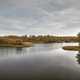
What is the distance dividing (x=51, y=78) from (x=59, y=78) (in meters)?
1.54

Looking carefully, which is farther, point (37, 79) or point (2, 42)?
point (2, 42)

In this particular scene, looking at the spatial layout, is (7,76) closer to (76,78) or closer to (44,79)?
(44,79)

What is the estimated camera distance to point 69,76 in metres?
29.4

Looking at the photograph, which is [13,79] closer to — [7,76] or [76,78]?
[7,76]

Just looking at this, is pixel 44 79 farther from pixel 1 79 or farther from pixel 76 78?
pixel 1 79

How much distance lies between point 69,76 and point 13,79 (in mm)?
11217

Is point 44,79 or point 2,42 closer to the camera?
point 44,79

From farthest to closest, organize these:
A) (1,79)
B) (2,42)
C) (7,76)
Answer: (2,42)
(7,76)
(1,79)

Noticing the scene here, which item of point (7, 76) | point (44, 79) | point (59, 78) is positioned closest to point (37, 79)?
point (44, 79)

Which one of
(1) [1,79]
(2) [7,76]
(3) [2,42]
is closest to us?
(1) [1,79]

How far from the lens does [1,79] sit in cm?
2673

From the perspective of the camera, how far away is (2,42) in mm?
148875

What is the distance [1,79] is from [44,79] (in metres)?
7.98

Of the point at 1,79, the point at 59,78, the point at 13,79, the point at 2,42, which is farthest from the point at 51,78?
the point at 2,42
